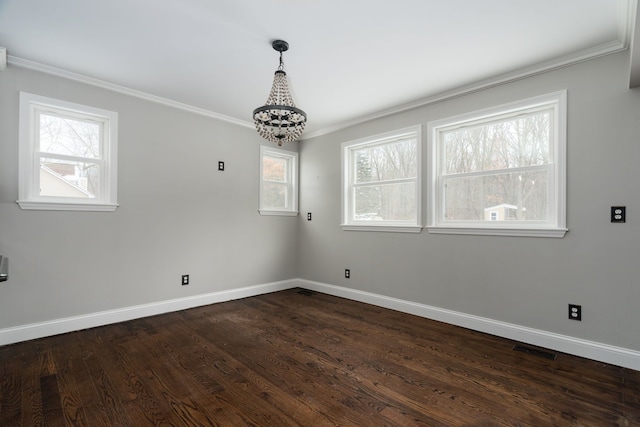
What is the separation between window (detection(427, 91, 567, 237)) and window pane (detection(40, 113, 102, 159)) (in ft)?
12.4

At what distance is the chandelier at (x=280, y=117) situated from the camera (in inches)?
91.0

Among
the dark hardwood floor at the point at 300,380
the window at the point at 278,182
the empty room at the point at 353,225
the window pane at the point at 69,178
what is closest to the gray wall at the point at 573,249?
the empty room at the point at 353,225

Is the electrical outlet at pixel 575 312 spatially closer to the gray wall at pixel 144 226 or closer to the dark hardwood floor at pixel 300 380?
the dark hardwood floor at pixel 300 380

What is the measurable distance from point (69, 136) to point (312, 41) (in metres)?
2.69

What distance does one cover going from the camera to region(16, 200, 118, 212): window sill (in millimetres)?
2816

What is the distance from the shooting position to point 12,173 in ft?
9.07

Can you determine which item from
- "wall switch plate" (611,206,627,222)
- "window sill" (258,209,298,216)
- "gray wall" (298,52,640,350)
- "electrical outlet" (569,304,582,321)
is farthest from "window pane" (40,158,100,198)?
"wall switch plate" (611,206,627,222)

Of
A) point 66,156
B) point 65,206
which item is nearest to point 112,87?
point 66,156

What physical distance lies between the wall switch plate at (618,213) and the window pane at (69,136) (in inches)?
194

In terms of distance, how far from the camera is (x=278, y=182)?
4969 millimetres

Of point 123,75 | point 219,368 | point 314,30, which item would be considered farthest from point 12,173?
point 314,30

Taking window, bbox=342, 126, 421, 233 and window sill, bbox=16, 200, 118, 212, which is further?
window, bbox=342, 126, 421, 233

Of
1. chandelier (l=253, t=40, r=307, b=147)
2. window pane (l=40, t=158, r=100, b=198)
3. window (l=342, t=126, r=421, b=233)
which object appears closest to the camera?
chandelier (l=253, t=40, r=307, b=147)

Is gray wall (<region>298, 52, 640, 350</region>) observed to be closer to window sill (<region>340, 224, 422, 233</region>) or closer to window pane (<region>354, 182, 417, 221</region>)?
window sill (<region>340, 224, 422, 233</region>)
